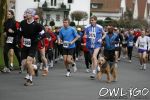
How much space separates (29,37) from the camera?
14773 millimetres

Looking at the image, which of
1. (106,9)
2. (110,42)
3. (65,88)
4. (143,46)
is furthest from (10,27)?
(106,9)

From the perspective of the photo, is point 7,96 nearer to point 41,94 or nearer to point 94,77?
point 41,94

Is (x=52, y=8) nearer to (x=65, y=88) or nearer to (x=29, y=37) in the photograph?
(x=29, y=37)

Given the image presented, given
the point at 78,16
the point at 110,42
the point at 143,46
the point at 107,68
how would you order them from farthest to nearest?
1. the point at 78,16
2. the point at 143,46
3. the point at 110,42
4. the point at 107,68

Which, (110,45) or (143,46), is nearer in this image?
(110,45)

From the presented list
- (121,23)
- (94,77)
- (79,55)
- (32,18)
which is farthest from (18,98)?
(121,23)

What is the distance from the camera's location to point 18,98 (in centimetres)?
1225

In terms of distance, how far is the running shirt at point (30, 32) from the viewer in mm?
14664

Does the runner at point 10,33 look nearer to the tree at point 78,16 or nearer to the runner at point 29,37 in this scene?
the runner at point 29,37

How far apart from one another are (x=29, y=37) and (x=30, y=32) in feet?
0.49

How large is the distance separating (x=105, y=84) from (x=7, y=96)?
3.85m

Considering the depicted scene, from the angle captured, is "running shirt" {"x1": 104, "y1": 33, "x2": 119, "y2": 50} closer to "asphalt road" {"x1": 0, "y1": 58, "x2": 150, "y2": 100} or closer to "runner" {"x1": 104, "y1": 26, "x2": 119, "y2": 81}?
"runner" {"x1": 104, "y1": 26, "x2": 119, "y2": 81}

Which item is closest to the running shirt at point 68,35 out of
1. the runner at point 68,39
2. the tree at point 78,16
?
the runner at point 68,39

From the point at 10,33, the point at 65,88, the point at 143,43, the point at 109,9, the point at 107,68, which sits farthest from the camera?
the point at 109,9
